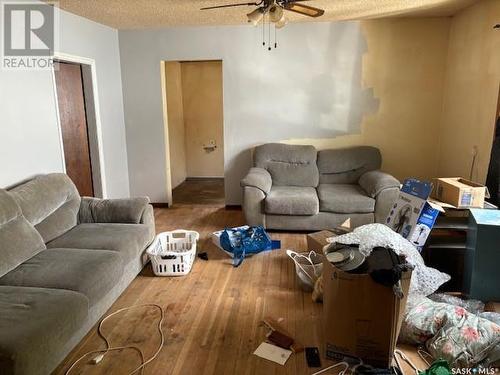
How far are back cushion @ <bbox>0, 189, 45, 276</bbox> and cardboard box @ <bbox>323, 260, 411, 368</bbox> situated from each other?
6.39 feet

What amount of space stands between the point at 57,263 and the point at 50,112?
5.61ft

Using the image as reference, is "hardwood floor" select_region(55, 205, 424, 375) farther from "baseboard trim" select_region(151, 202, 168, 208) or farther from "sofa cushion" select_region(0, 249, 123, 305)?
"baseboard trim" select_region(151, 202, 168, 208)

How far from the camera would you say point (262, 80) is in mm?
4496

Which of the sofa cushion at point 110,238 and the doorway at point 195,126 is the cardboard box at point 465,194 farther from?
the doorway at point 195,126

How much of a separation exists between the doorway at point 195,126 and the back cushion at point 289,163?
1.46m

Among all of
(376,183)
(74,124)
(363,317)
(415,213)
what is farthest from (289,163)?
(363,317)

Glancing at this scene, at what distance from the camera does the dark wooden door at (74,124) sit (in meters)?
3.71

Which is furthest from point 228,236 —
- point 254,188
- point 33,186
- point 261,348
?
point 33,186

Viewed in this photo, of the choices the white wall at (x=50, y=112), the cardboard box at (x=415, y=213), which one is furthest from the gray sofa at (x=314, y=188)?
the white wall at (x=50, y=112)

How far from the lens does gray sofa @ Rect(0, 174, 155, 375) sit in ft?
5.54

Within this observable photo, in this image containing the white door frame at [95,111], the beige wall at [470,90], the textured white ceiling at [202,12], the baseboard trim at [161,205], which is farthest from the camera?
the baseboard trim at [161,205]

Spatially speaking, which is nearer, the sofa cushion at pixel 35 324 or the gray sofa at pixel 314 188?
the sofa cushion at pixel 35 324

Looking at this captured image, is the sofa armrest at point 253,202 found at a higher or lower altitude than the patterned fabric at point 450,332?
higher

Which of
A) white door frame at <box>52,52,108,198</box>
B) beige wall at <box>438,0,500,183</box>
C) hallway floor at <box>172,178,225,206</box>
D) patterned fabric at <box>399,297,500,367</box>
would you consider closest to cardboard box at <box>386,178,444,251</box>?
patterned fabric at <box>399,297,500,367</box>
